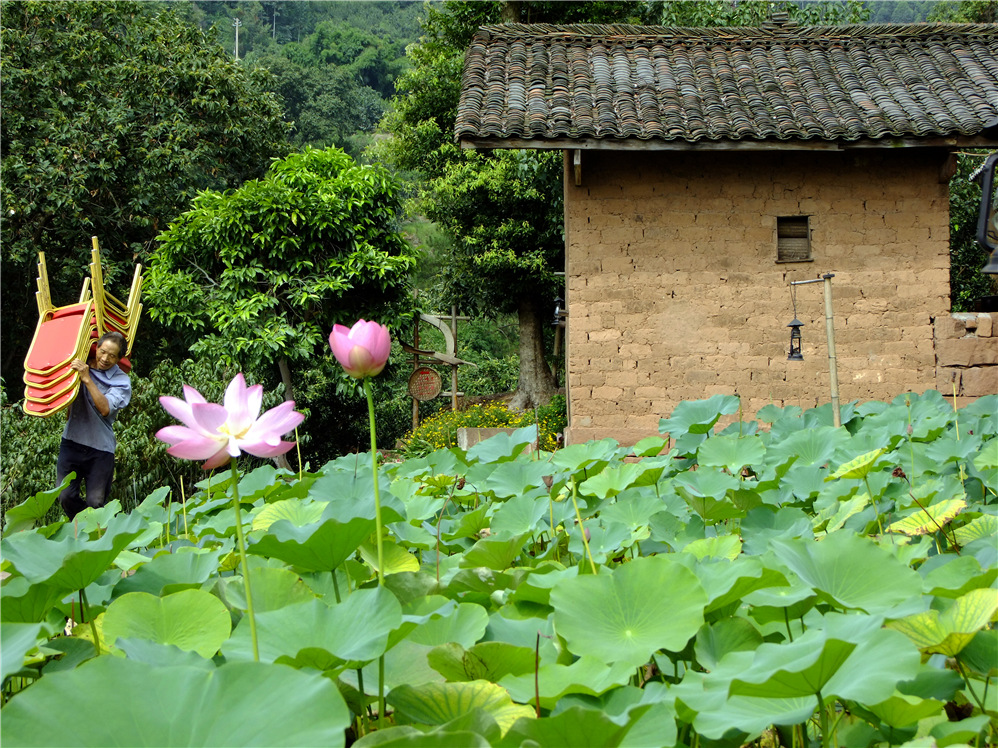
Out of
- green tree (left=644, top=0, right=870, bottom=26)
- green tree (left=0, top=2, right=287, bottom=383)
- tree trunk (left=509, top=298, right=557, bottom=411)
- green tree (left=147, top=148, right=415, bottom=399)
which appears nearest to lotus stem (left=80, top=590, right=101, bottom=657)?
green tree (left=147, top=148, right=415, bottom=399)

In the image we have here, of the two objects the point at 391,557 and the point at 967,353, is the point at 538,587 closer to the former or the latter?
the point at 391,557

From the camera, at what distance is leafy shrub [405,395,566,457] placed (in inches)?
413

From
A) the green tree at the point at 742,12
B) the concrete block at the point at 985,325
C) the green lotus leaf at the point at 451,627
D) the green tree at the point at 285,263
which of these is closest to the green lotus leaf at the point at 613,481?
the green lotus leaf at the point at 451,627

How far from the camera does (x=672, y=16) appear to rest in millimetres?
Result: 13406

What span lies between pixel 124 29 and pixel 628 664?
53.5ft

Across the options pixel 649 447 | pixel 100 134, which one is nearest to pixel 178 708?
pixel 649 447

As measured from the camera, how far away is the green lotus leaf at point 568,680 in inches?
27.9

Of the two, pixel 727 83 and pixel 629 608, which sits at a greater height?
pixel 727 83

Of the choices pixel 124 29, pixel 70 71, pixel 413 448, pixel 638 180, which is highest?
pixel 124 29

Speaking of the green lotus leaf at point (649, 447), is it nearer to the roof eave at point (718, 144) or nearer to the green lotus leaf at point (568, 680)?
the green lotus leaf at point (568, 680)

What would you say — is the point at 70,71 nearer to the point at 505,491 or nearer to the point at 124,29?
the point at 124,29

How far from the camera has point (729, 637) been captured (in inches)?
33.2

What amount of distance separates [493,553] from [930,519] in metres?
0.64

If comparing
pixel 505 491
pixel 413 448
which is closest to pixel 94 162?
pixel 413 448
